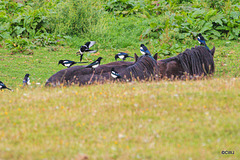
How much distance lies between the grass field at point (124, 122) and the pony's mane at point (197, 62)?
7.23ft

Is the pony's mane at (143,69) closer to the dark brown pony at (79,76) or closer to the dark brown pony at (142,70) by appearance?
the dark brown pony at (142,70)

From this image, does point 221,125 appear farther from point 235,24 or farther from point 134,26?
point 134,26

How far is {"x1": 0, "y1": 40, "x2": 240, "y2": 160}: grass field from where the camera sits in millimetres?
4922

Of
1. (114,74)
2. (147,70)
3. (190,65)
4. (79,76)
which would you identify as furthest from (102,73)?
(190,65)

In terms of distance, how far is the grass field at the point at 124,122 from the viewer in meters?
4.92

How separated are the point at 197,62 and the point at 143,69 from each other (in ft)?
6.24

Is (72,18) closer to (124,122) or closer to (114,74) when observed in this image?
(114,74)

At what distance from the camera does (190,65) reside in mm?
10500

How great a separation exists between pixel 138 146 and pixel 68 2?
1719 cm

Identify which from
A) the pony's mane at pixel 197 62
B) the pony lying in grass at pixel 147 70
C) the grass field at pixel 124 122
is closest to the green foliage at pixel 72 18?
the pony lying in grass at pixel 147 70

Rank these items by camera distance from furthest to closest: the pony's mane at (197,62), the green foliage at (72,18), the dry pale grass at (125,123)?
the green foliage at (72,18)
the pony's mane at (197,62)
the dry pale grass at (125,123)

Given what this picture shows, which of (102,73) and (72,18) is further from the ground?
(72,18)

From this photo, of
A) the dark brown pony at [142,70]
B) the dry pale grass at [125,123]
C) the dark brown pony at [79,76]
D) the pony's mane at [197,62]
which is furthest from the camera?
the pony's mane at [197,62]

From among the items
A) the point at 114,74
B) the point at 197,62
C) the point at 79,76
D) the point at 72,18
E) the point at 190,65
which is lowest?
the point at 79,76
